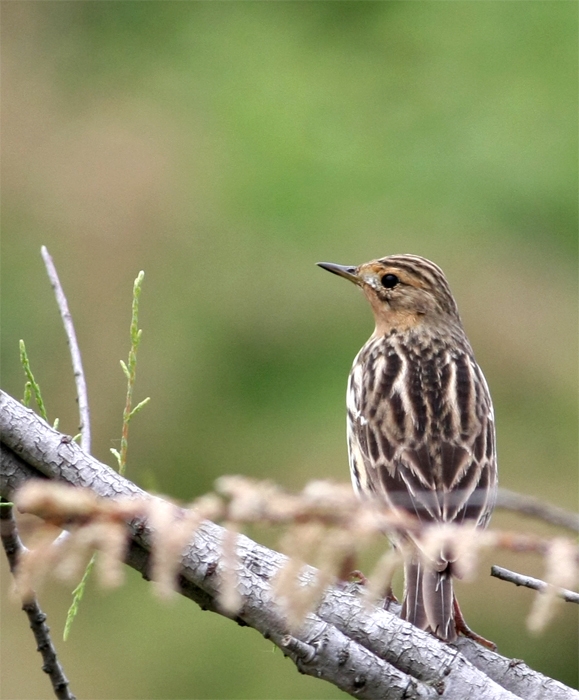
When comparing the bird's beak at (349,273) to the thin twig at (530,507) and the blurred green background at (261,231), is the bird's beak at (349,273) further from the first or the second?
the thin twig at (530,507)

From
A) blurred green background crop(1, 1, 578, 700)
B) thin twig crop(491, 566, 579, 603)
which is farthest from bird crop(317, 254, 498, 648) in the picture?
blurred green background crop(1, 1, 578, 700)

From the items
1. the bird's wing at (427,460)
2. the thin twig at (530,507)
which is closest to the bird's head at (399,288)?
the bird's wing at (427,460)

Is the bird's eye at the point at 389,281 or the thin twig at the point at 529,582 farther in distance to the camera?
the bird's eye at the point at 389,281

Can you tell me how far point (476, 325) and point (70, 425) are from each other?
13.2ft

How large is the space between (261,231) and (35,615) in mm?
9005

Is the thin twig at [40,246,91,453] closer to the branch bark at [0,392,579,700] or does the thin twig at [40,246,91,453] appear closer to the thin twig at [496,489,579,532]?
the branch bark at [0,392,579,700]

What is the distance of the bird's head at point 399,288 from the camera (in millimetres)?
6719

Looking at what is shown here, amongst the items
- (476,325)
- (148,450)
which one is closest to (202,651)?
(148,450)

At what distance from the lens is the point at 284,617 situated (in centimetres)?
317

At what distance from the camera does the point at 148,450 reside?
10867 mm

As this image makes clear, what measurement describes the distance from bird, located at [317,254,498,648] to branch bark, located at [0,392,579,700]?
0.69 meters

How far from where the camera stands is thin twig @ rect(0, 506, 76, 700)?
11.6 feet

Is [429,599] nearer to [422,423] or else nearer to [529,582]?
[529,582]

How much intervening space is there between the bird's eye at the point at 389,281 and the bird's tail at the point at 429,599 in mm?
2347
